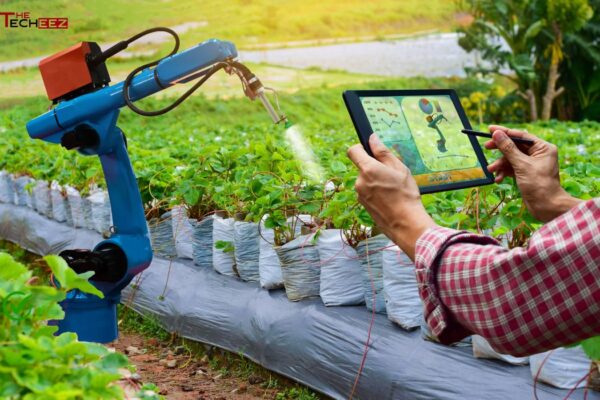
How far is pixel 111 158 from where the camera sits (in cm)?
292

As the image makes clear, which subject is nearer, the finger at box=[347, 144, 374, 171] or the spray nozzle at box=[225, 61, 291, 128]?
the finger at box=[347, 144, 374, 171]

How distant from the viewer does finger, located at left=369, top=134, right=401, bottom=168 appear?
143 cm

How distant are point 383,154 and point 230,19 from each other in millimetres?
22838

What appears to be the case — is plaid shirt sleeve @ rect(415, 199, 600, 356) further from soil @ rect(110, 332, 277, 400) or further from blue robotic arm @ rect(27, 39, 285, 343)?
soil @ rect(110, 332, 277, 400)

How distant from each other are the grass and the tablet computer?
1982 cm

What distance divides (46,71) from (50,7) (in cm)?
1879

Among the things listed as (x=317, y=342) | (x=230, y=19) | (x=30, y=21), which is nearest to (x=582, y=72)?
(x=230, y=19)

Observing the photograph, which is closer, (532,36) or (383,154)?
(383,154)

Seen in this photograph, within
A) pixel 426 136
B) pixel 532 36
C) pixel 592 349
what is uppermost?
pixel 426 136

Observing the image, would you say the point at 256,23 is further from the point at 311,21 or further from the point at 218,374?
the point at 218,374

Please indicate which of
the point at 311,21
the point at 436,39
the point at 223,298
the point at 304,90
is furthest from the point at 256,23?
the point at 223,298

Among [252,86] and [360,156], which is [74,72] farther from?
[360,156]

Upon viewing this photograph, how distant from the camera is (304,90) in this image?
830 inches

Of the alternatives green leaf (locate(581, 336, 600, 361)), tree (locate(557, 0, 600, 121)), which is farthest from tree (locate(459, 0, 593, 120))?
green leaf (locate(581, 336, 600, 361))
